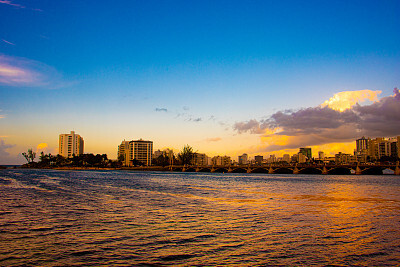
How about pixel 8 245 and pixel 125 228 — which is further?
pixel 125 228

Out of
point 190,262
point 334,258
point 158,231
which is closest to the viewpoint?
point 190,262

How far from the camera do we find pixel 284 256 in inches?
561

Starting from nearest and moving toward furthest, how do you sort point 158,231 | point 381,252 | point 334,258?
point 334,258 → point 381,252 → point 158,231

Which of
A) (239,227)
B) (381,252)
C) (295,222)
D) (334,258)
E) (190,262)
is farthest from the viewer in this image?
(295,222)

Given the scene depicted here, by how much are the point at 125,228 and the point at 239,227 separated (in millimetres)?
7609

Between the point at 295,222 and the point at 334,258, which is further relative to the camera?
the point at 295,222

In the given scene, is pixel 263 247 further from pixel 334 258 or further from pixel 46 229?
pixel 46 229

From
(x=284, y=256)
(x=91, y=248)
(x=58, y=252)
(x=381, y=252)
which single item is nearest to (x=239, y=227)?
(x=284, y=256)

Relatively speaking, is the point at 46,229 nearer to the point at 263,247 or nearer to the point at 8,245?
the point at 8,245

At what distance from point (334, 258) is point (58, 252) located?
41.2 ft

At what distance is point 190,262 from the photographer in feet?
42.9

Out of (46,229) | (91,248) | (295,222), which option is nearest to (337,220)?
(295,222)

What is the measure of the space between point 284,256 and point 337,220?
13.1 metres

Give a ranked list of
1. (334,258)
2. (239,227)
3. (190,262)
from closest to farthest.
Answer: (190,262) → (334,258) → (239,227)
